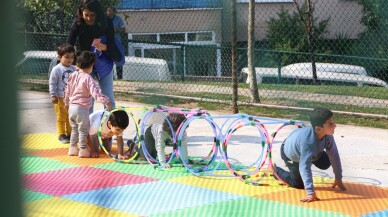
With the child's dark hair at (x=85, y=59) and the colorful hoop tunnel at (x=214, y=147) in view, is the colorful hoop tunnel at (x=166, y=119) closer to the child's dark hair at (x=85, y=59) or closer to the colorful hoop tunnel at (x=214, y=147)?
the colorful hoop tunnel at (x=214, y=147)

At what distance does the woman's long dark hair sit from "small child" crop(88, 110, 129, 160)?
2.24ft

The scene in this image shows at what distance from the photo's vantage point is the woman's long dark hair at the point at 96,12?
4242mm

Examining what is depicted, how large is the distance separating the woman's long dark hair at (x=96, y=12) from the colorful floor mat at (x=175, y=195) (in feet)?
3.63

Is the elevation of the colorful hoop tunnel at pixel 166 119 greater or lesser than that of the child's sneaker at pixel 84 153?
greater

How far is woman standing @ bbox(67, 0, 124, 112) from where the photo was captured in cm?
432

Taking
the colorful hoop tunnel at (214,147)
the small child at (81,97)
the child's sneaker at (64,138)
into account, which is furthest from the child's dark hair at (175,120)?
the child's sneaker at (64,138)

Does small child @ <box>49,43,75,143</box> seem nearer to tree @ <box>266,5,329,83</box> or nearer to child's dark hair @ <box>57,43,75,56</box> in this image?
child's dark hair @ <box>57,43,75,56</box>

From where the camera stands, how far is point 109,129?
13.9ft

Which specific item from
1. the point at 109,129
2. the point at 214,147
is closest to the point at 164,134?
the point at 214,147

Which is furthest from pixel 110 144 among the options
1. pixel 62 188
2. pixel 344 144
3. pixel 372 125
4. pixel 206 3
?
pixel 206 3

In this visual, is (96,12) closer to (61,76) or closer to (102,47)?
(102,47)

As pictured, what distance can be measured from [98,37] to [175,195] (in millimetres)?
1740

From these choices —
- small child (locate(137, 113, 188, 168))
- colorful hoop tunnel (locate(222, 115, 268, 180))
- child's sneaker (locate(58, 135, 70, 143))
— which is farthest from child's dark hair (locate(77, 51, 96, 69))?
colorful hoop tunnel (locate(222, 115, 268, 180))

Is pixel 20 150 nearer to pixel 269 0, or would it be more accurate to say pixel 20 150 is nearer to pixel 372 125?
pixel 269 0
